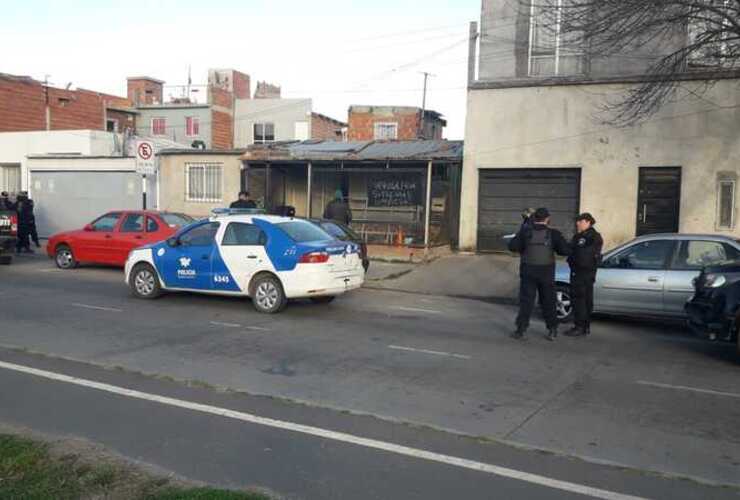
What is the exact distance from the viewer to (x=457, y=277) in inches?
656

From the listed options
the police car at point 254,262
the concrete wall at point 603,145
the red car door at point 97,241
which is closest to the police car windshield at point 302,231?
the police car at point 254,262

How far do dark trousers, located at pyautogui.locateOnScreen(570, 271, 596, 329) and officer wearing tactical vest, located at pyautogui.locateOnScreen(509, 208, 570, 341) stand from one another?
43 cm

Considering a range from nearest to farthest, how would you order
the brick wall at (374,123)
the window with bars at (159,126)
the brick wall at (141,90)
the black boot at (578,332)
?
the black boot at (578,332) < the brick wall at (374,123) < the window with bars at (159,126) < the brick wall at (141,90)

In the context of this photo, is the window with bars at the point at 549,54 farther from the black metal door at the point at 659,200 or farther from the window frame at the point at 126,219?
the window frame at the point at 126,219

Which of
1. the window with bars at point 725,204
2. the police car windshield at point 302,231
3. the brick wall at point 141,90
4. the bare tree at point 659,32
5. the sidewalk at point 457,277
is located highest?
the brick wall at point 141,90

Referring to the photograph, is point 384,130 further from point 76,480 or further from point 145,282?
point 76,480

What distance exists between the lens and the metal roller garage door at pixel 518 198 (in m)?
18.4

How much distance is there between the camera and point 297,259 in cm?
1121

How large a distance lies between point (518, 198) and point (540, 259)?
9.67m

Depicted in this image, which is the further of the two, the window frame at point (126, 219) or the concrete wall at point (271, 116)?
the concrete wall at point (271, 116)

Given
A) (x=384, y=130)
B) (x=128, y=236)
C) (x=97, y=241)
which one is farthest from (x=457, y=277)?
(x=384, y=130)

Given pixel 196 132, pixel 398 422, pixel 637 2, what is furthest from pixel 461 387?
pixel 196 132

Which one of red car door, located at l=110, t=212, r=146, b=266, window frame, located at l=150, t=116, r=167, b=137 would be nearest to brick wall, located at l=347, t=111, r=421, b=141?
window frame, located at l=150, t=116, r=167, b=137

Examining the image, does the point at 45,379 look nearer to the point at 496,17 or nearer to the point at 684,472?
the point at 684,472
